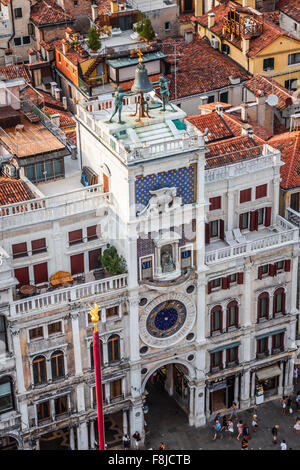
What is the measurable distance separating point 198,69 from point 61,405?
134 ft

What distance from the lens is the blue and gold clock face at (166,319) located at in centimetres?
7644

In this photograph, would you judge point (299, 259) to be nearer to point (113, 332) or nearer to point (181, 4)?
point (113, 332)

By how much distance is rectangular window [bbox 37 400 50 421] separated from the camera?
75.4 m

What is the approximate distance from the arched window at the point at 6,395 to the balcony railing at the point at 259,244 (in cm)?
1629

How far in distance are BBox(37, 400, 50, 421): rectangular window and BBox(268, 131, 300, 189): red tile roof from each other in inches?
954

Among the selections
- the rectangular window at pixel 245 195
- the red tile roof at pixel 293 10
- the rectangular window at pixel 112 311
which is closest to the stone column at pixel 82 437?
the rectangular window at pixel 112 311

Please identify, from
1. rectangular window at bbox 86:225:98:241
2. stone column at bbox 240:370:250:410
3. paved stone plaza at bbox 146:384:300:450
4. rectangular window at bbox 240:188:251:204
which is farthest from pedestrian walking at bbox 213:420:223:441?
rectangular window at bbox 86:225:98:241

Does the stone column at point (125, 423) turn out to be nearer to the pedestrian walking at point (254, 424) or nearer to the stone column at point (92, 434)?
the stone column at point (92, 434)

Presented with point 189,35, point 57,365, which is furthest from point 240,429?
point 189,35

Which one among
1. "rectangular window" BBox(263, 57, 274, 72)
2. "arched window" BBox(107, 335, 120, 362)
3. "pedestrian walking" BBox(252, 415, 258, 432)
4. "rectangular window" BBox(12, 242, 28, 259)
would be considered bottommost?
"pedestrian walking" BBox(252, 415, 258, 432)

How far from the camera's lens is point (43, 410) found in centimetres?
7581

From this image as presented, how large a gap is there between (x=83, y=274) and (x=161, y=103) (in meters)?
13.2

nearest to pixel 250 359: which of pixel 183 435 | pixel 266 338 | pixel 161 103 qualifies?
pixel 266 338

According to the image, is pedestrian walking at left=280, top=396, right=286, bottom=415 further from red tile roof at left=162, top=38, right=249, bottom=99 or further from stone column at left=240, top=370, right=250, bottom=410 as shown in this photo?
red tile roof at left=162, top=38, right=249, bottom=99
